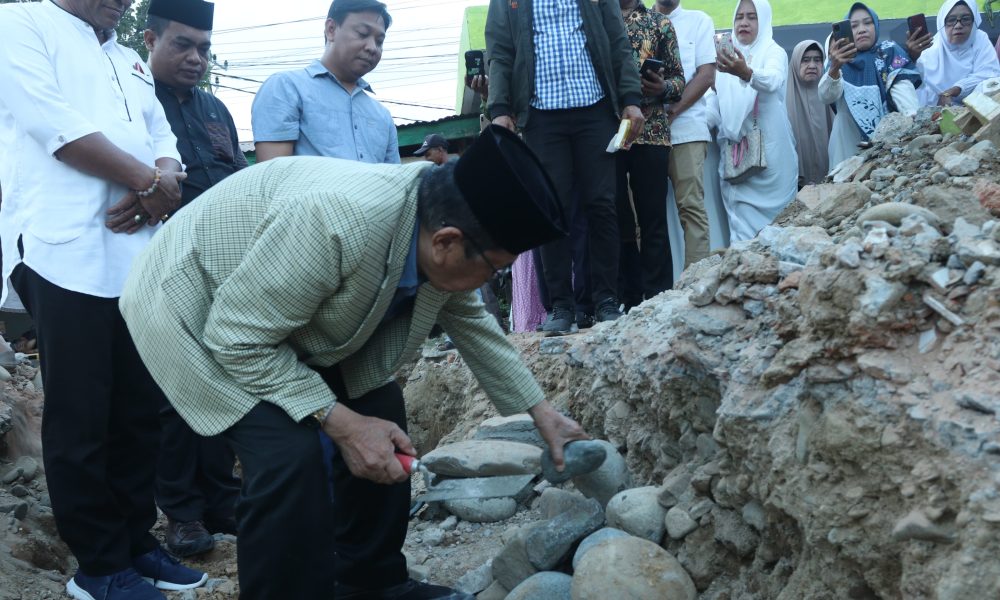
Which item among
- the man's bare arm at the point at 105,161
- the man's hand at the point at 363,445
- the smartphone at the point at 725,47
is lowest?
the man's hand at the point at 363,445

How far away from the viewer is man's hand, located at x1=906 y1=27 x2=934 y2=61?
6809 mm

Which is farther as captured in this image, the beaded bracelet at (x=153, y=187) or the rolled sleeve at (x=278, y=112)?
the rolled sleeve at (x=278, y=112)

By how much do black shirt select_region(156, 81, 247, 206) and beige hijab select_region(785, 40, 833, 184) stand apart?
4.38 meters

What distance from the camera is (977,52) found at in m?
6.98

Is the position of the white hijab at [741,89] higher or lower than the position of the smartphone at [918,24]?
lower

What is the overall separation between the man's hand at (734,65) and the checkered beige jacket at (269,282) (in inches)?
149

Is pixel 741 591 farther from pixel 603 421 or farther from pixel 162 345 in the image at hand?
→ pixel 162 345

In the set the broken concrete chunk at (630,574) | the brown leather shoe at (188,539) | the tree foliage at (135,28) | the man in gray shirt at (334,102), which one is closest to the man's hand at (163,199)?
the man in gray shirt at (334,102)

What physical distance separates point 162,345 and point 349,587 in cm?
116

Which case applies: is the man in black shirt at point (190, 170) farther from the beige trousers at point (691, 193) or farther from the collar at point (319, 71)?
the beige trousers at point (691, 193)

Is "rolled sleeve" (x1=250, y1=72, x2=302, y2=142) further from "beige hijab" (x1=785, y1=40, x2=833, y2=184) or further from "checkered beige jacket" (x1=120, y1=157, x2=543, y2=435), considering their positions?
"beige hijab" (x1=785, y1=40, x2=833, y2=184)

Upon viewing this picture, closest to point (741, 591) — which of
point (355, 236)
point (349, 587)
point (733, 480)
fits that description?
point (733, 480)

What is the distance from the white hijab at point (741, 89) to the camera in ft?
19.6

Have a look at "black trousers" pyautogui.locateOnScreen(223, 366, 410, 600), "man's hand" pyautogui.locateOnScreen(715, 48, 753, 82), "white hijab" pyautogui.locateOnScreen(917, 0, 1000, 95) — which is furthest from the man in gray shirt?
"white hijab" pyautogui.locateOnScreen(917, 0, 1000, 95)
